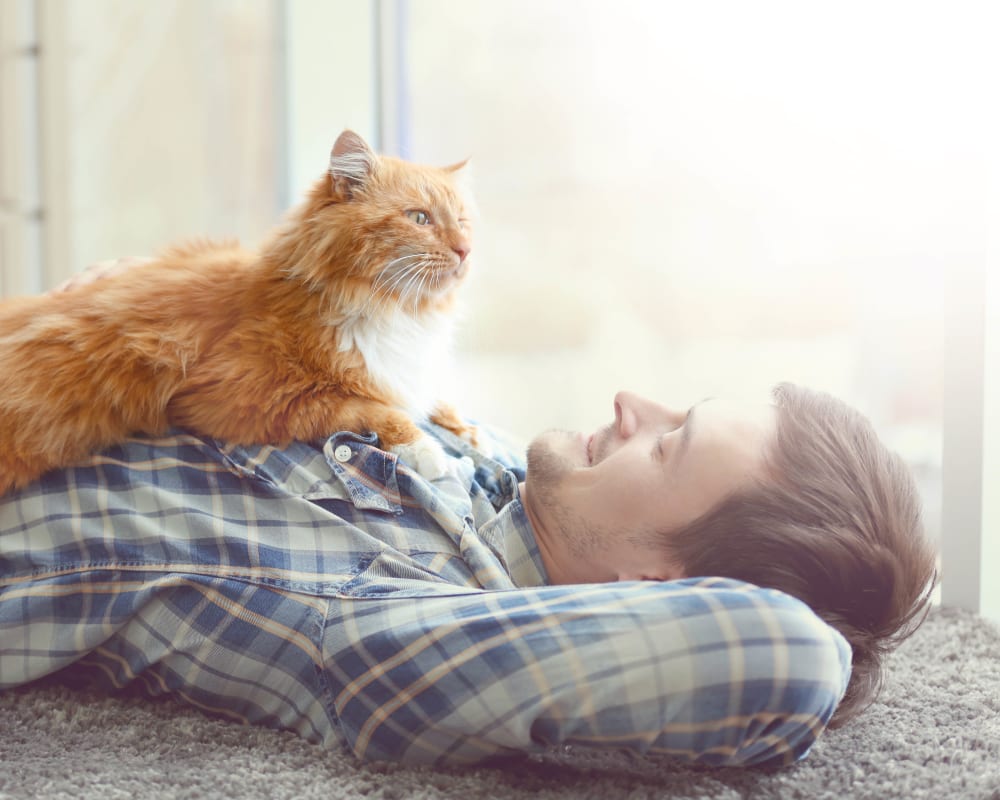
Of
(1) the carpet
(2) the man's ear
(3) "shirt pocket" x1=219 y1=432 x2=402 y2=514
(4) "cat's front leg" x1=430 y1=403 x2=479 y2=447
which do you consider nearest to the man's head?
(2) the man's ear

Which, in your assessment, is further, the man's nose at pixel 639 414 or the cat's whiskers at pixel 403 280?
the cat's whiskers at pixel 403 280

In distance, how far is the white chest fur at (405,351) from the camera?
56.4 inches

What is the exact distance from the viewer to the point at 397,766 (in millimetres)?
1034

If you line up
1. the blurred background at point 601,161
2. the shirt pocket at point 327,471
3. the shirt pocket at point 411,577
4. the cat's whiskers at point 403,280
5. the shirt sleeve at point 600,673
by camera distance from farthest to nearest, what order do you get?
the blurred background at point 601,161 < the cat's whiskers at point 403,280 < the shirt pocket at point 327,471 < the shirt pocket at point 411,577 < the shirt sleeve at point 600,673

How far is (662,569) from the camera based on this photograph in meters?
1.18

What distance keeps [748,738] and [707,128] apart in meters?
1.66

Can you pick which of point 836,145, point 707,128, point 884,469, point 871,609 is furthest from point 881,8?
point 871,609

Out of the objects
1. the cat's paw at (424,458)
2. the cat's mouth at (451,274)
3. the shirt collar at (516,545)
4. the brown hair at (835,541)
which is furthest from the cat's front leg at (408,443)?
the brown hair at (835,541)

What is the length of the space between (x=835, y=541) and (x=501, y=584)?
16.0 inches

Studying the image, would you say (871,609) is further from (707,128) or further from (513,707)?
(707,128)

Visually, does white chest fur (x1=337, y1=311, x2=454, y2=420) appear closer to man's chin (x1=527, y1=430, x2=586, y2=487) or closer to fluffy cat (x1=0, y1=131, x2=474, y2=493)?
fluffy cat (x1=0, y1=131, x2=474, y2=493)

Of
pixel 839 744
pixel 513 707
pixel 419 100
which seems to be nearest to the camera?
pixel 513 707

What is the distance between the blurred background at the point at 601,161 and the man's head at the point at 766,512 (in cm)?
37

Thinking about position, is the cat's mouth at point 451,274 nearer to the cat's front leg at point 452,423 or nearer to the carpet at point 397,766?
the cat's front leg at point 452,423
